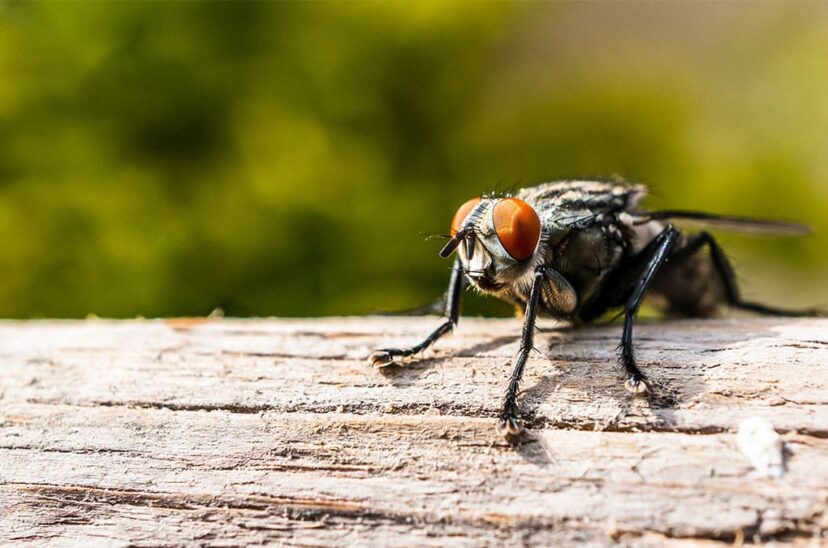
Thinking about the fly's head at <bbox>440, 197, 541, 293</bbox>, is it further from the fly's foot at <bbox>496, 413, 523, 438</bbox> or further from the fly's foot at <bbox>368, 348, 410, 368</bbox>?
the fly's foot at <bbox>496, 413, 523, 438</bbox>

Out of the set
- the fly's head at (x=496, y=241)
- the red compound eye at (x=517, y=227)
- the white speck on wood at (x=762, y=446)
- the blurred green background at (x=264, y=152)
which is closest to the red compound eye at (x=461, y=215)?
the fly's head at (x=496, y=241)

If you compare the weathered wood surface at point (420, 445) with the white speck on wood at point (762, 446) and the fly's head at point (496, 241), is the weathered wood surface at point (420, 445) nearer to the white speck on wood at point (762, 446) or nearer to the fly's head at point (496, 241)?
the white speck on wood at point (762, 446)

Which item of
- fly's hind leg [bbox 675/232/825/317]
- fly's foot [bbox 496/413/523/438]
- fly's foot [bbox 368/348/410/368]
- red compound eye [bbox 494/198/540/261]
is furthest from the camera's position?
fly's hind leg [bbox 675/232/825/317]

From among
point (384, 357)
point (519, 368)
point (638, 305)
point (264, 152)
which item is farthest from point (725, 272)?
point (264, 152)

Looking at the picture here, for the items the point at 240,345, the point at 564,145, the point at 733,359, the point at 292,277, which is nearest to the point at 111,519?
the point at 240,345

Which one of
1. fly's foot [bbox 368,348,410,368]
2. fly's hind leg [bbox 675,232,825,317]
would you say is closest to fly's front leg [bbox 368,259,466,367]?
fly's foot [bbox 368,348,410,368]

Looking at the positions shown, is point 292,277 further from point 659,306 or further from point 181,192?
point 659,306
